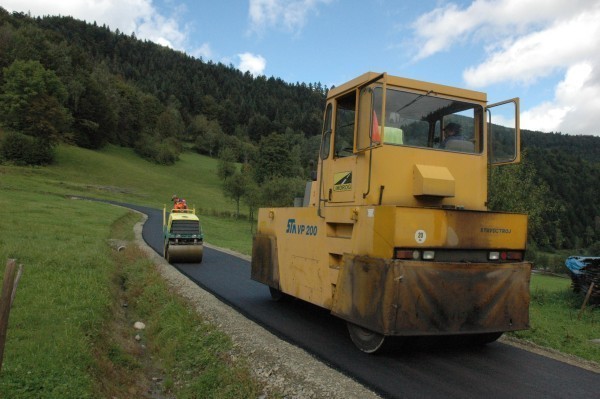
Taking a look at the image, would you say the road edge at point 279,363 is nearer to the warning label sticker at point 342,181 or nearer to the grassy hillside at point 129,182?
the warning label sticker at point 342,181

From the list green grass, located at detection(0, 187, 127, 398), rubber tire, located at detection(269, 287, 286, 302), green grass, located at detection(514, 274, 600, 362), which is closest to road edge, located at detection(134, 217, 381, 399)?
rubber tire, located at detection(269, 287, 286, 302)

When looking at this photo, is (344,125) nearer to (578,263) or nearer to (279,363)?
(279,363)

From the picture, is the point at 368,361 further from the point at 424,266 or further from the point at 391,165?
the point at 391,165

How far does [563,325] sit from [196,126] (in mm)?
117488

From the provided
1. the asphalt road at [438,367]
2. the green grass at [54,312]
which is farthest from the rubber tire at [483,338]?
the green grass at [54,312]

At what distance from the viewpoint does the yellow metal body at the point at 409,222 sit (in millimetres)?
5676

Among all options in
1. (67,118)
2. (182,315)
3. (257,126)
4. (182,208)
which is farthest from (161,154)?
(182,315)

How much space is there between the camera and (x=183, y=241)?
52.2 ft

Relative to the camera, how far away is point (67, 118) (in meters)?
69.1

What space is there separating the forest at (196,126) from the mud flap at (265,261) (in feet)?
5.72

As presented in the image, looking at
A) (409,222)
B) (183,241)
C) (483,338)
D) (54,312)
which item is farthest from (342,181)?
(183,241)

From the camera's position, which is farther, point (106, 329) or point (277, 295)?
point (277, 295)

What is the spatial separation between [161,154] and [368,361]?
8336cm

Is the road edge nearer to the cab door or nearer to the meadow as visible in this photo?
the meadow
